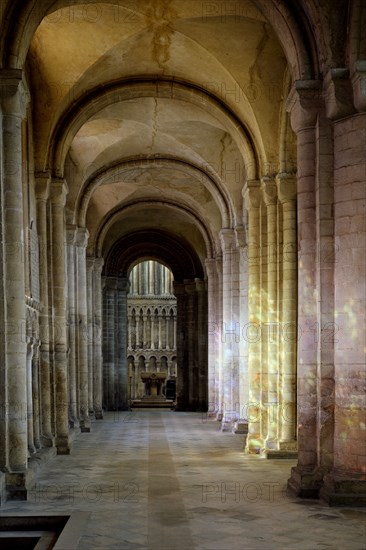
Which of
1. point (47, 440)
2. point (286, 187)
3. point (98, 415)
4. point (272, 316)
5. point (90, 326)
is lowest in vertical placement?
point (98, 415)

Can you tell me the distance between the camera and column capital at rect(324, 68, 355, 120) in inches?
407

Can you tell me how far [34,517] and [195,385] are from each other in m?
24.4

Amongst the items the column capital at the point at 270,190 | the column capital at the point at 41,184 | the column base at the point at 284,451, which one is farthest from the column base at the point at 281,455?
the column capital at the point at 41,184

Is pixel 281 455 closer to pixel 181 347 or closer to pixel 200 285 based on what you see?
pixel 200 285

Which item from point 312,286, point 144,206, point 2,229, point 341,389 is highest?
point 144,206

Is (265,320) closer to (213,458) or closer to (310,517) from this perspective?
(213,458)

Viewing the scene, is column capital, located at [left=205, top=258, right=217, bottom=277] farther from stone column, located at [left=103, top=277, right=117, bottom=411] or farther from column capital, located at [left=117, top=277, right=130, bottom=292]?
column capital, located at [left=117, top=277, right=130, bottom=292]

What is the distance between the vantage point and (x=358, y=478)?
994 cm

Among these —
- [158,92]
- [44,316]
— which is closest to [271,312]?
[44,316]

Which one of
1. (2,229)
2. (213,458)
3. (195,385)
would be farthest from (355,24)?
(195,385)

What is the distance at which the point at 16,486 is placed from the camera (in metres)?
10.6

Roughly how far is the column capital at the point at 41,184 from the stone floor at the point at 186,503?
17.0 ft

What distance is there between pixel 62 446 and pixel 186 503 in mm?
6502

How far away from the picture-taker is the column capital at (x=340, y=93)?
33.9 ft
